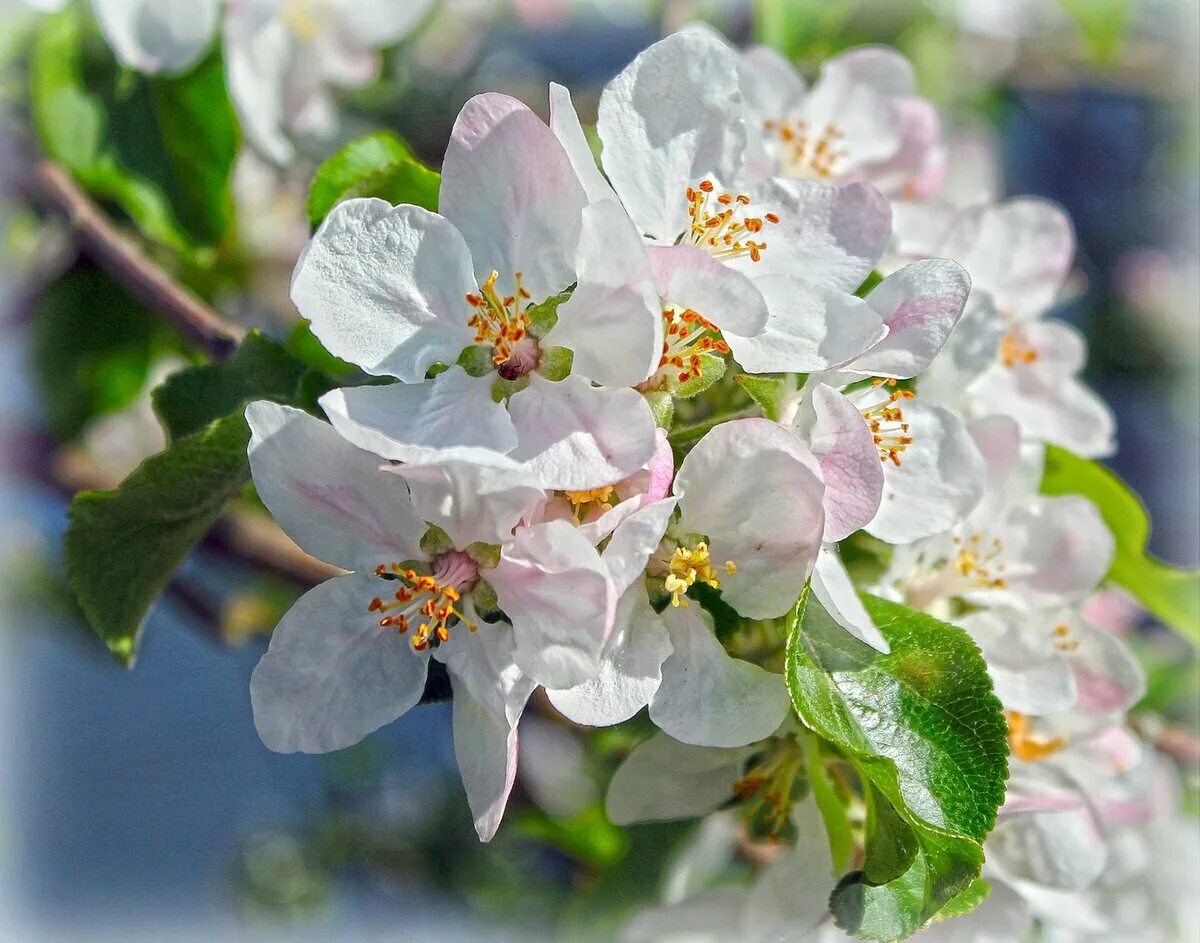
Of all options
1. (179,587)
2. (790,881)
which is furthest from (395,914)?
(790,881)

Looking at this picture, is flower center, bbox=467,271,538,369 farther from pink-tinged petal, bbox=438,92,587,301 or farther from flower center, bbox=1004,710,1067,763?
flower center, bbox=1004,710,1067,763

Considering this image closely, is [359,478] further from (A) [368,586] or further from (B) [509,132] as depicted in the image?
(B) [509,132]

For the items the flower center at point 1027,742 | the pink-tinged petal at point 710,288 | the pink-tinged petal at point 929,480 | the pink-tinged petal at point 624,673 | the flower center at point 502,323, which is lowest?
the flower center at point 1027,742

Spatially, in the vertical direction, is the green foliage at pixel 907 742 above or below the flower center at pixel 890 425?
below

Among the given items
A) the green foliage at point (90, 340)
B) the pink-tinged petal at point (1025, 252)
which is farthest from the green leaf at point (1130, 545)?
the green foliage at point (90, 340)

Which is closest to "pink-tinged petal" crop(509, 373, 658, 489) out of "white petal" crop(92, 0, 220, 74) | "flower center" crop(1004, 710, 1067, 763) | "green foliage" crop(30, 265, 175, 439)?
"flower center" crop(1004, 710, 1067, 763)

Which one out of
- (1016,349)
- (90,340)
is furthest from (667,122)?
(90,340)

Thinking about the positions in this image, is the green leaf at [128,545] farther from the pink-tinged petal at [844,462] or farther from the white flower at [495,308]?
the pink-tinged petal at [844,462]
